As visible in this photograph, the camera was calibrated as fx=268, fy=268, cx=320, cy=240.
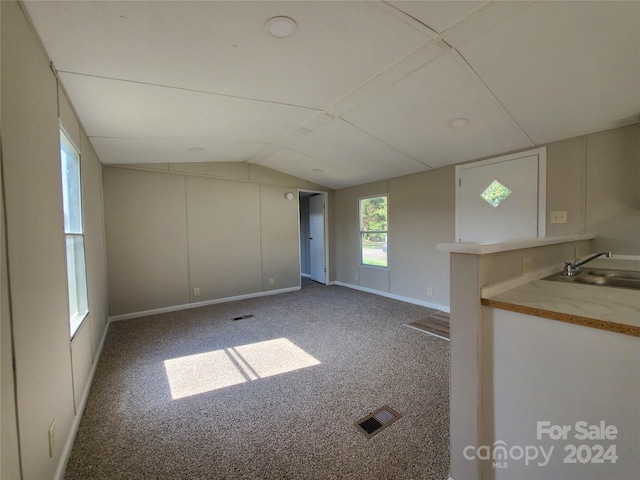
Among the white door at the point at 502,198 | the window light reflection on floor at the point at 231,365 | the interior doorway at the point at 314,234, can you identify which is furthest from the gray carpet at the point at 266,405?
the interior doorway at the point at 314,234

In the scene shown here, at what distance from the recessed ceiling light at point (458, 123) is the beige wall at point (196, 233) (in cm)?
337

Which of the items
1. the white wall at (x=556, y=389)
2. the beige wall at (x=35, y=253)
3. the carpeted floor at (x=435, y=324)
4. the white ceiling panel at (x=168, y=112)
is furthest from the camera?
the carpeted floor at (x=435, y=324)

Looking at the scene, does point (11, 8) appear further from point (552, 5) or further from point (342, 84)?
point (552, 5)

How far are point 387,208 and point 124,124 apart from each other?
4.02 meters

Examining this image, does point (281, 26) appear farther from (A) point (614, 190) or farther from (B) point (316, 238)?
(B) point (316, 238)

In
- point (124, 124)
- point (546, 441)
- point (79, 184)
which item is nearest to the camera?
point (546, 441)

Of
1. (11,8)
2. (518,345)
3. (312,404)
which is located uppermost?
(11,8)

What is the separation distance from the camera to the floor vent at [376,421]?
171 centimetres

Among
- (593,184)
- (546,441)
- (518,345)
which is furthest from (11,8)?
(593,184)

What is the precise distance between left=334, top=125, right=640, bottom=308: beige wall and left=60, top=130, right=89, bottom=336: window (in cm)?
288

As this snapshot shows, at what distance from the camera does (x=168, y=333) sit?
3.41 meters

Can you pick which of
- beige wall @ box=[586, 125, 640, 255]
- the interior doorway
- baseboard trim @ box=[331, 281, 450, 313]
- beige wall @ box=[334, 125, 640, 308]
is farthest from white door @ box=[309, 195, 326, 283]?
beige wall @ box=[586, 125, 640, 255]

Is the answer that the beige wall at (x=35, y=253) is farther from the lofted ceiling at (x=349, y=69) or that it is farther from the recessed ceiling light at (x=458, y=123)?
the recessed ceiling light at (x=458, y=123)

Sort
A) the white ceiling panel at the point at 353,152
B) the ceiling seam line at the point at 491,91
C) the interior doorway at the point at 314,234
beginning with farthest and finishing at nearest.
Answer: the interior doorway at the point at 314,234
the white ceiling panel at the point at 353,152
the ceiling seam line at the point at 491,91
